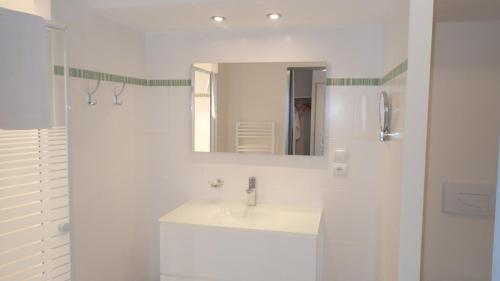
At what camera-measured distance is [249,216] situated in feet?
7.87

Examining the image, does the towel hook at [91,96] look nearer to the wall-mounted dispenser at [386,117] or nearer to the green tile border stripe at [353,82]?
the green tile border stripe at [353,82]

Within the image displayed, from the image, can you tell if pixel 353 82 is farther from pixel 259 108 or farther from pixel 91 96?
pixel 91 96

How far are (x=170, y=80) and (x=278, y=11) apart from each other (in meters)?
1.02

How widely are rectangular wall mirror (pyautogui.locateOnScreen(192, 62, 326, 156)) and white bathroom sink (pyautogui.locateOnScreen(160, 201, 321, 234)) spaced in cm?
39

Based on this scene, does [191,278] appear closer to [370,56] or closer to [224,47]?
[224,47]

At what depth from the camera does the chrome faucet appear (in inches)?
99.1

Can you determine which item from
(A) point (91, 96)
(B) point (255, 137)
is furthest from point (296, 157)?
(A) point (91, 96)

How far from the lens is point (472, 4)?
69.5 inches

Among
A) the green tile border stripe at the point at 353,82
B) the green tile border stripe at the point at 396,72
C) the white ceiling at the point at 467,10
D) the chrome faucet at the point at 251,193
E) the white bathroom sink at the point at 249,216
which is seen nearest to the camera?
the green tile border stripe at the point at 396,72

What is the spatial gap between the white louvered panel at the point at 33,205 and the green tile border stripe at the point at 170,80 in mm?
414

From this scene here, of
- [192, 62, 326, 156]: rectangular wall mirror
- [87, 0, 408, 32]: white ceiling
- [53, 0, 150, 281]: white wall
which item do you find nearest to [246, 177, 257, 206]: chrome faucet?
[192, 62, 326, 156]: rectangular wall mirror

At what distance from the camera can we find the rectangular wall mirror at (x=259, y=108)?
2.44 m

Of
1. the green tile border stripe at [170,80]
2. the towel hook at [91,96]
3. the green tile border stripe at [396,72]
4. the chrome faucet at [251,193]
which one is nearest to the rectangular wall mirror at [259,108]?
the green tile border stripe at [170,80]

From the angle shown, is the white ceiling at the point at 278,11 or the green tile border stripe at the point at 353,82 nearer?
the white ceiling at the point at 278,11
